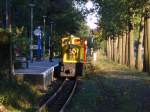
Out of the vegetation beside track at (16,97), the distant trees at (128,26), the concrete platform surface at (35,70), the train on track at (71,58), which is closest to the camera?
the vegetation beside track at (16,97)

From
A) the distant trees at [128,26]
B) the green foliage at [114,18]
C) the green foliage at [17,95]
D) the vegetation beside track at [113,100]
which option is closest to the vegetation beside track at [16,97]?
the green foliage at [17,95]

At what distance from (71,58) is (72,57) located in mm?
109

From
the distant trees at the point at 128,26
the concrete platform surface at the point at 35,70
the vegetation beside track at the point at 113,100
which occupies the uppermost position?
the distant trees at the point at 128,26

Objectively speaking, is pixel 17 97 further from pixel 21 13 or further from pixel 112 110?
pixel 21 13

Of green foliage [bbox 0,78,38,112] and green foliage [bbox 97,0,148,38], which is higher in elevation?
green foliage [bbox 97,0,148,38]

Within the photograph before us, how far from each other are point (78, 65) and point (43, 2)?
3402 centimetres

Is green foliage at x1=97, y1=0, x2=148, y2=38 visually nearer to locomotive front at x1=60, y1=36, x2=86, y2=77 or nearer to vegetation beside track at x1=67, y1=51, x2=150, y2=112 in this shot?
locomotive front at x1=60, y1=36, x2=86, y2=77

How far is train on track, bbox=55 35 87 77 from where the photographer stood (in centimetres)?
4456

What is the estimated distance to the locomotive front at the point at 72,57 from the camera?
44594 mm

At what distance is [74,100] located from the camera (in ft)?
81.5

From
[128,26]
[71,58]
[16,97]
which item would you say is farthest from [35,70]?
[128,26]

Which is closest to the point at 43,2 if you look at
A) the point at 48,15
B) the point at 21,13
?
the point at 21,13

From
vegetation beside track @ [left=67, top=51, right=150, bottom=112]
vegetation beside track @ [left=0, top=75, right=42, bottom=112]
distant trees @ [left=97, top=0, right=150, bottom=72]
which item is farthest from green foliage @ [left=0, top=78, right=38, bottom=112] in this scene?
distant trees @ [left=97, top=0, right=150, bottom=72]

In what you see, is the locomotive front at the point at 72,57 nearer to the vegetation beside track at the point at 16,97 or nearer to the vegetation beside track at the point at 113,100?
the vegetation beside track at the point at 113,100
